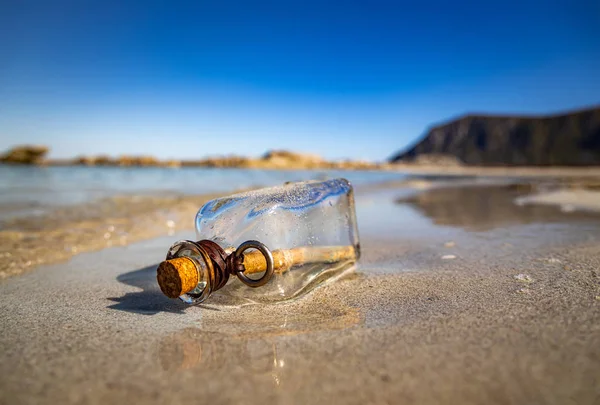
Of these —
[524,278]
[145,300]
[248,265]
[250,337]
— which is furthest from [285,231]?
[524,278]

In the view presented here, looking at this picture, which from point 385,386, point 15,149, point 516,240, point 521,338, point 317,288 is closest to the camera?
point 385,386

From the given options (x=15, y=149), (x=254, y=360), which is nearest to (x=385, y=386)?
(x=254, y=360)

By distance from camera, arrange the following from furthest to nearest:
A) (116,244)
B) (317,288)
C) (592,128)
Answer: (592,128) → (116,244) → (317,288)

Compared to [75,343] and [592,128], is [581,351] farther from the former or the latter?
[592,128]

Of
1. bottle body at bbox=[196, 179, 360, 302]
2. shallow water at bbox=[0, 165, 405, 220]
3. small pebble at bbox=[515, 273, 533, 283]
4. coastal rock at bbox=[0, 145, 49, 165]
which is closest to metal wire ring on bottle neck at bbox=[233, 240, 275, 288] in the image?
bottle body at bbox=[196, 179, 360, 302]

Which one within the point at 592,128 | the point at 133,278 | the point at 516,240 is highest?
the point at 592,128

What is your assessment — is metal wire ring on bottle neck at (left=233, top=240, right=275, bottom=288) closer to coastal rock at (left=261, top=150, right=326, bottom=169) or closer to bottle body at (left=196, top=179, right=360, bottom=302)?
bottle body at (left=196, top=179, right=360, bottom=302)

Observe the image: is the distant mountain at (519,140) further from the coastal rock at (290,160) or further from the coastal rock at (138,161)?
the coastal rock at (138,161)
